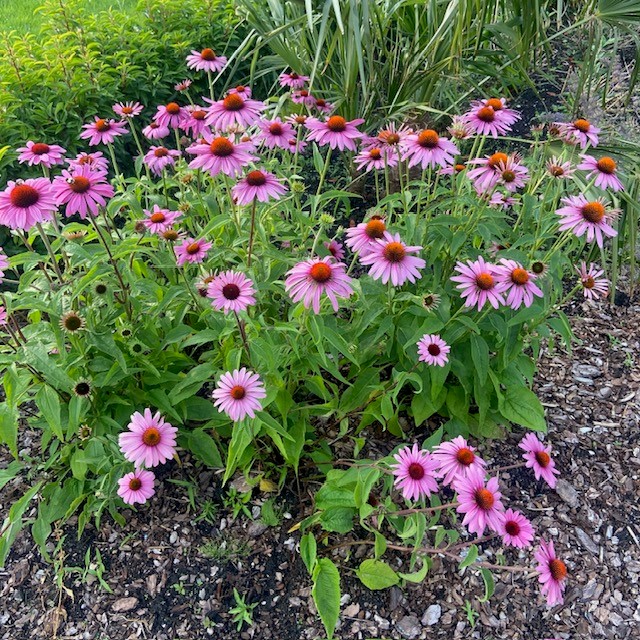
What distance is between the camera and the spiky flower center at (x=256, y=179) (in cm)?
161

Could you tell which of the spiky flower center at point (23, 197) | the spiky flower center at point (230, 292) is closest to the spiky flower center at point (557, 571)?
the spiky flower center at point (230, 292)

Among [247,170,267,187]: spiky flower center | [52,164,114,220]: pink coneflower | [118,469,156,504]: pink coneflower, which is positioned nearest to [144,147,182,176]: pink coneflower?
[52,164,114,220]: pink coneflower

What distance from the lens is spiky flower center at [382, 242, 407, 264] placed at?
159 cm

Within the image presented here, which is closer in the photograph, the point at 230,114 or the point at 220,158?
the point at 220,158

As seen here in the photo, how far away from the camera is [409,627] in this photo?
1.79 m

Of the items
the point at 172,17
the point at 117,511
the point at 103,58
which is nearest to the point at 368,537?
the point at 117,511

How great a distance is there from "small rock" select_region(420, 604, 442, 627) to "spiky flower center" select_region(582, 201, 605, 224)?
119cm

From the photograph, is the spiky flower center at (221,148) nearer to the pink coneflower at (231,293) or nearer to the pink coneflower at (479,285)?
the pink coneflower at (231,293)

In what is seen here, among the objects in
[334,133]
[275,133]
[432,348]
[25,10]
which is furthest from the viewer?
[25,10]

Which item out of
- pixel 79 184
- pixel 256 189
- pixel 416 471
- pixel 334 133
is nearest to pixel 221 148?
pixel 256 189

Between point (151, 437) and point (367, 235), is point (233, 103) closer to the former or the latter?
point (367, 235)

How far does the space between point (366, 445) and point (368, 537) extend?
34 centimetres

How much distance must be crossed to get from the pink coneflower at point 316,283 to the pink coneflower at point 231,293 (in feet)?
0.34

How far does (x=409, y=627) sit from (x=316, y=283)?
1.04 metres
